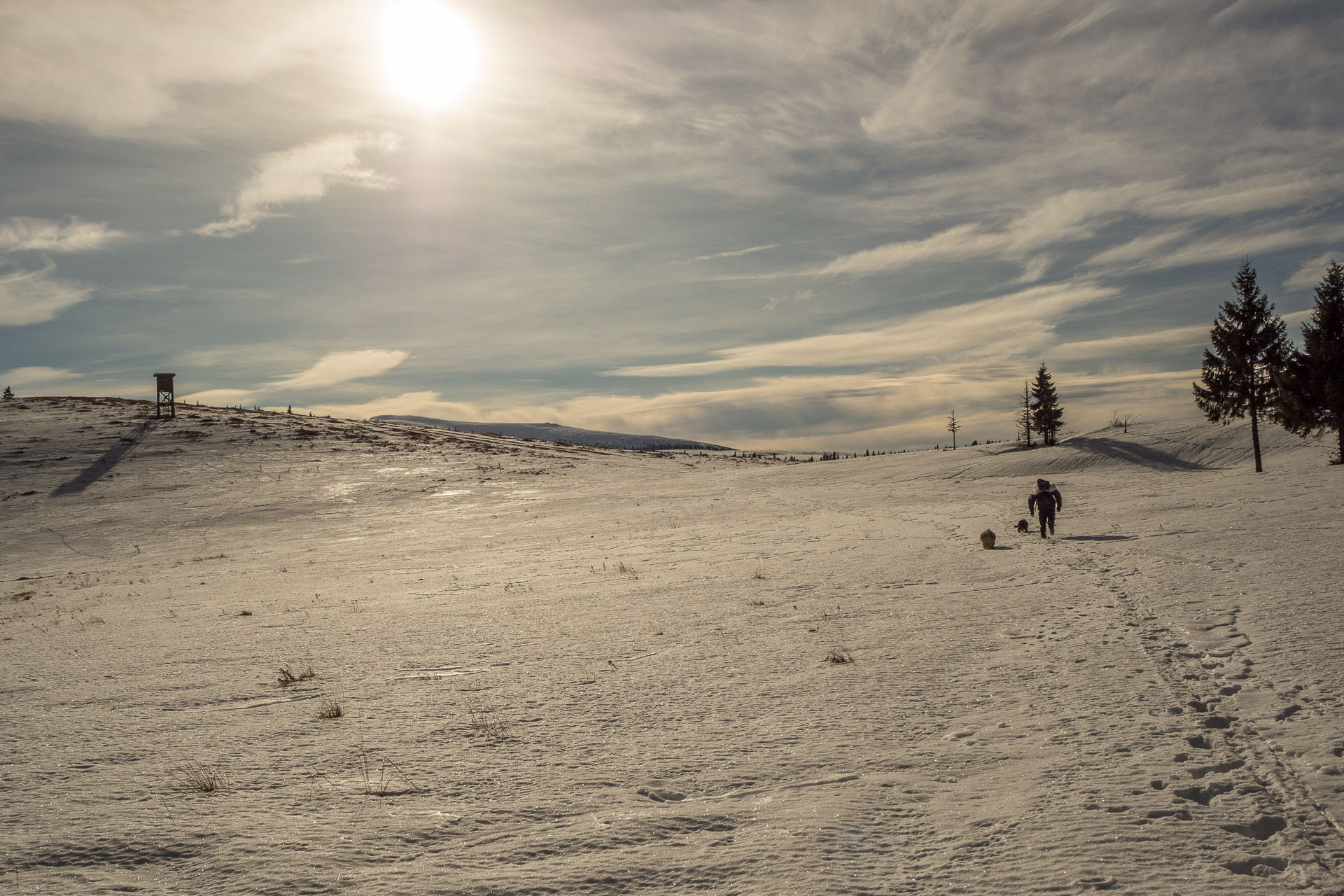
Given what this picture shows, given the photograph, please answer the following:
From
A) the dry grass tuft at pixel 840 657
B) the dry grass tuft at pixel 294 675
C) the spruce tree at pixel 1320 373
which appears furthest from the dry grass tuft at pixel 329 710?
the spruce tree at pixel 1320 373

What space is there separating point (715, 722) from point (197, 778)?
180 inches

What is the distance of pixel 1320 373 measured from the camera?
116 feet

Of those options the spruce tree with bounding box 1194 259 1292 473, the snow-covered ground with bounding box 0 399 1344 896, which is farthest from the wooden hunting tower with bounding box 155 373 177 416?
the spruce tree with bounding box 1194 259 1292 473

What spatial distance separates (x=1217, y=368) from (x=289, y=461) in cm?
5949

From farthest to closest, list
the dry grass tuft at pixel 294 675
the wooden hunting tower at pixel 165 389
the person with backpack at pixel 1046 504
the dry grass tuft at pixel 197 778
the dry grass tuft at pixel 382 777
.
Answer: the wooden hunting tower at pixel 165 389 < the person with backpack at pixel 1046 504 < the dry grass tuft at pixel 294 675 < the dry grass tuft at pixel 197 778 < the dry grass tuft at pixel 382 777

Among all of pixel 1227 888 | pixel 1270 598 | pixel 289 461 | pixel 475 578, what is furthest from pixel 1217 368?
pixel 289 461

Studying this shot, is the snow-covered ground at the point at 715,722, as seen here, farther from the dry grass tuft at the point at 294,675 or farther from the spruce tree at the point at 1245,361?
the spruce tree at the point at 1245,361

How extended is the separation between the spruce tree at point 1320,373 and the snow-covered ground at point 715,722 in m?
20.0

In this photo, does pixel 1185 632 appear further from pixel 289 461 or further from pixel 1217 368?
pixel 289 461

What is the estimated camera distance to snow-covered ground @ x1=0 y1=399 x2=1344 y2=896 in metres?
4.62

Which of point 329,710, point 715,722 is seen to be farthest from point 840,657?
point 329,710

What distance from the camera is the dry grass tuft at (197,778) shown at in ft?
19.3

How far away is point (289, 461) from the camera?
50.5 m

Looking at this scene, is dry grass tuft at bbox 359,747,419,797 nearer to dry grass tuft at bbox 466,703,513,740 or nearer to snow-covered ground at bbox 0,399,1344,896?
snow-covered ground at bbox 0,399,1344,896
